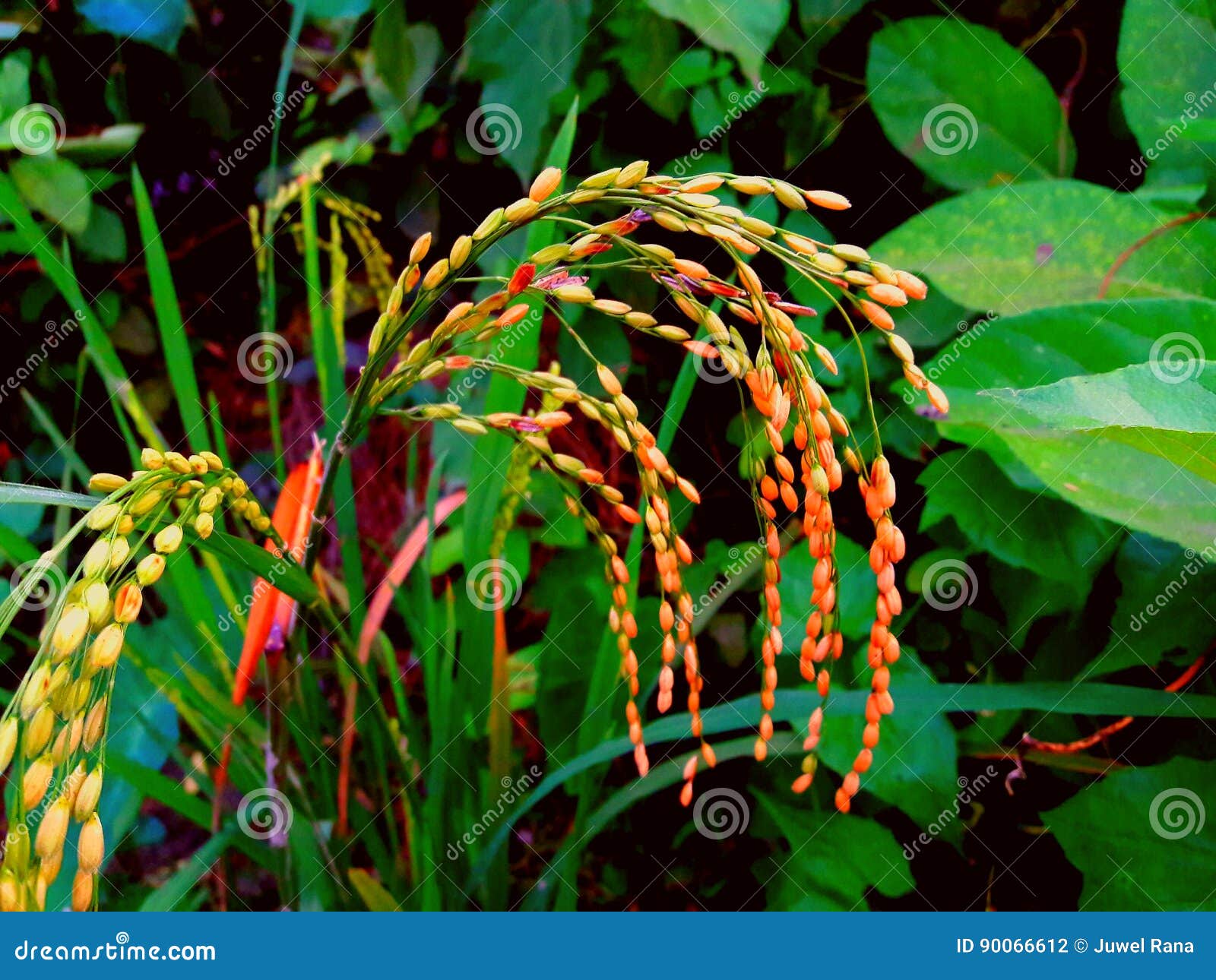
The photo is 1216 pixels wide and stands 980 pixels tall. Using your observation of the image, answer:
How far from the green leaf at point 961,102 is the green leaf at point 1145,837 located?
2.13 feet

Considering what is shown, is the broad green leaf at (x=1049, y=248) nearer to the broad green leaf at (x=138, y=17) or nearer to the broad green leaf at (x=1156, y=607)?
the broad green leaf at (x=1156, y=607)

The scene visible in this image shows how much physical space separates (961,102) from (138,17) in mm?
1040

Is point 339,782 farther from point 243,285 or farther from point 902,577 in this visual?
Result: point 243,285

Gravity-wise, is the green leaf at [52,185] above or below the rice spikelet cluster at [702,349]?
below

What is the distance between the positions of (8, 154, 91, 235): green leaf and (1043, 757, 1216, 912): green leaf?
1.34 m

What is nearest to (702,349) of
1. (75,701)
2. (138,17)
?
(75,701)

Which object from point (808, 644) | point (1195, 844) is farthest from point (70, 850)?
point (1195, 844)

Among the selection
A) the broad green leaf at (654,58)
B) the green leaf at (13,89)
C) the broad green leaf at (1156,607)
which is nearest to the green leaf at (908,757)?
the broad green leaf at (1156,607)

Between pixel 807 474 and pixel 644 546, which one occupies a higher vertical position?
pixel 807 474

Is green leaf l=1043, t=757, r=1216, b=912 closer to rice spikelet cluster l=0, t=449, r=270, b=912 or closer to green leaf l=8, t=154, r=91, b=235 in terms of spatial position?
rice spikelet cluster l=0, t=449, r=270, b=912

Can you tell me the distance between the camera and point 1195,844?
755 mm

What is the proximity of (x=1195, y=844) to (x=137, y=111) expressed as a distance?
1.55 metres

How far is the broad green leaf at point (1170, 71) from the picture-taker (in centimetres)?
93

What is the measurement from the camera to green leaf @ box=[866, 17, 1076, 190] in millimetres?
1000
